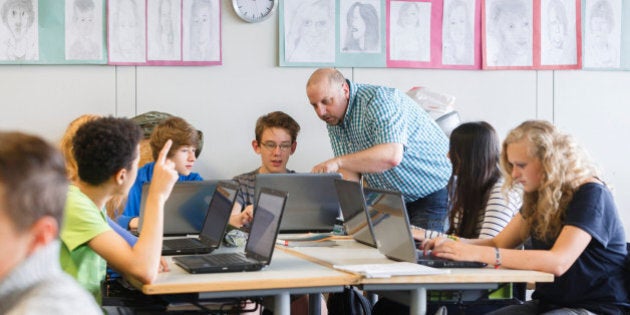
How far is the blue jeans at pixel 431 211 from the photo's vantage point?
3.79 metres

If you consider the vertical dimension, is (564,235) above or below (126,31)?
below

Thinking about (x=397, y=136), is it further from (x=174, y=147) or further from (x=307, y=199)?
(x=174, y=147)

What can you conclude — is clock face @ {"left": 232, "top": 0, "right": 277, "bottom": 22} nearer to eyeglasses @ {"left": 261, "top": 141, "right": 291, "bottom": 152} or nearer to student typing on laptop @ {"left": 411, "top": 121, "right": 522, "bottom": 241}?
eyeglasses @ {"left": 261, "top": 141, "right": 291, "bottom": 152}

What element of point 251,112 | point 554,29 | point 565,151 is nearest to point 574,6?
point 554,29

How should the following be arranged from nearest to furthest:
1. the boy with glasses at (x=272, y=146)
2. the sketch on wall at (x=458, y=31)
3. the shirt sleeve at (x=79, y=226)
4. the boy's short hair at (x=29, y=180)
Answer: the boy's short hair at (x=29, y=180) → the shirt sleeve at (x=79, y=226) → the boy with glasses at (x=272, y=146) → the sketch on wall at (x=458, y=31)

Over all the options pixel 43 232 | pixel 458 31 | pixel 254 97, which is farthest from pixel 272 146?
pixel 43 232

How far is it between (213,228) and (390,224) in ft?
2.51

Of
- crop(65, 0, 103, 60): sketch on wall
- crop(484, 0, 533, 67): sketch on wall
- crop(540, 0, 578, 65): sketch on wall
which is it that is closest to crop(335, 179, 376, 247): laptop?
crop(65, 0, 103, 60): sketch on wall

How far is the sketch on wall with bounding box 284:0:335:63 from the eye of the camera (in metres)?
4.84

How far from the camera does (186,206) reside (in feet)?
11.2

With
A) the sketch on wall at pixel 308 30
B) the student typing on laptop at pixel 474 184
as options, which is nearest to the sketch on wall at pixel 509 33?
the sketch on wall at pixel 308 30

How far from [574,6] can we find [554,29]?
0.19 meters

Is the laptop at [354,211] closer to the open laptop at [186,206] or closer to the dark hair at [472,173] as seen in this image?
the dark hair at [472,173]

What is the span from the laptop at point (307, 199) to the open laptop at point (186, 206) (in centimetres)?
22
